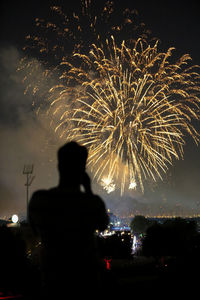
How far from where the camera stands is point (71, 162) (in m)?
2.68

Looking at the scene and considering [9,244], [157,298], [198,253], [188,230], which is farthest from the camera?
[188,230]

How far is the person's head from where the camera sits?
266 centimetres

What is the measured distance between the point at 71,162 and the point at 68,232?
0.60 metres

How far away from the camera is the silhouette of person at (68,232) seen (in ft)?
7.72

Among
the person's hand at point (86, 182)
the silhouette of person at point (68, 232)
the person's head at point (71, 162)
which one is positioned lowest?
the silhouette of person at point (68, 232)

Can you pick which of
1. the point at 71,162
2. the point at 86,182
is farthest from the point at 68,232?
the point at 71,162

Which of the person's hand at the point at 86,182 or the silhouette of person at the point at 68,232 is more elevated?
the person's hand at the point at 86,182

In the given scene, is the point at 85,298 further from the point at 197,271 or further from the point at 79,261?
the point at 197,271

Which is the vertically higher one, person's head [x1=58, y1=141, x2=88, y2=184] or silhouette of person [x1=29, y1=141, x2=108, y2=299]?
person's head [x1=58, y1=141, x2=88, y2=184]

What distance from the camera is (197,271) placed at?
755cm

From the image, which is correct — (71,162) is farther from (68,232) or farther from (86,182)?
(68,232)

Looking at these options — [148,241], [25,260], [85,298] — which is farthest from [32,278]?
[148,241]

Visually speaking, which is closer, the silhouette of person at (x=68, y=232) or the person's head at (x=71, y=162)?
the silhouette of person at (x=68, y=232)

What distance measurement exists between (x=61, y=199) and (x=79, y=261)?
Answer: 0.50 metres
